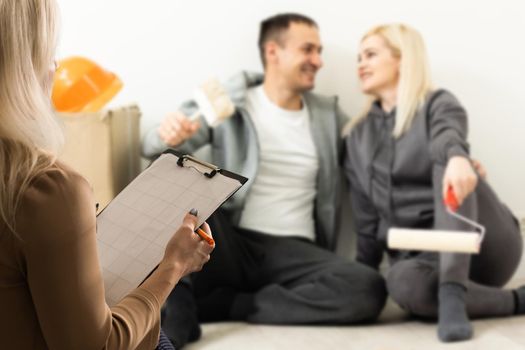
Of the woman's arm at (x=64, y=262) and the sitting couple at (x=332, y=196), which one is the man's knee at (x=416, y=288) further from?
the woman's arm at (x=64, y=262)

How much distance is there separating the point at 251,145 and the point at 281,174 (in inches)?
5.1

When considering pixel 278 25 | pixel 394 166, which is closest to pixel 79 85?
pixel 278 25

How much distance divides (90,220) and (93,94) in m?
1.17

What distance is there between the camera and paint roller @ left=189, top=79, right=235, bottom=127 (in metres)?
1.96

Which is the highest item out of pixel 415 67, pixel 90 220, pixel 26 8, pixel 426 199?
pixel 26 8

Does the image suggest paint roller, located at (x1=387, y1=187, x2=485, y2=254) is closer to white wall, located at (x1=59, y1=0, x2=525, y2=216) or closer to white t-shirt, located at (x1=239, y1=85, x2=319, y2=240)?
white t-shirt, located at (x1=239, y1=85, x2=319, y2=240)

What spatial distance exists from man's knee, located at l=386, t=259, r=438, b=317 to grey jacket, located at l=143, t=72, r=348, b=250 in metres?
0.33

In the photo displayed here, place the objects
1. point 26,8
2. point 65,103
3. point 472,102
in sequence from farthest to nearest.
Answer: point 472,102, point 65,103, point 26,8

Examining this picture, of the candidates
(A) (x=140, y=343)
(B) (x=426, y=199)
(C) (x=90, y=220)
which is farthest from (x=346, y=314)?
(C) (x=90, y=220)

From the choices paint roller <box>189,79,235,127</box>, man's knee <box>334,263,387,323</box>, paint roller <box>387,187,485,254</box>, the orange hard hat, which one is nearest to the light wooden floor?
man's knee <box>334,263,387,323</box>

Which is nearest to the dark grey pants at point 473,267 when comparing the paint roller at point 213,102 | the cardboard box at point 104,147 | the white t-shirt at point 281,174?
the white t-shirt at point 281,174

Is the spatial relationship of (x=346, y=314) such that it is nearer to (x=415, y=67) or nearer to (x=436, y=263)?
(x=436, y=263)

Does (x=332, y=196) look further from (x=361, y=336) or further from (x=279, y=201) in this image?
(x=361, y=336)

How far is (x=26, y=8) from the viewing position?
0.76 metres
